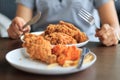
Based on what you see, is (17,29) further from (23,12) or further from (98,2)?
(98,2)

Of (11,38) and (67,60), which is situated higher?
(67,60)

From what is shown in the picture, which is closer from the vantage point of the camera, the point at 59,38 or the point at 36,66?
the point at 36,66

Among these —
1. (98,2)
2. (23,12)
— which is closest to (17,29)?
(23,12)

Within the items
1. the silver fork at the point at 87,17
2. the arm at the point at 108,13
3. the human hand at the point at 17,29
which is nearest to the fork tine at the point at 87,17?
the silver fork at the point at 87,17

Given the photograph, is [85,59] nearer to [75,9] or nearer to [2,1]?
[75,9]

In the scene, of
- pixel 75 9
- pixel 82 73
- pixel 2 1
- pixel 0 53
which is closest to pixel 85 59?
pixel 82 73

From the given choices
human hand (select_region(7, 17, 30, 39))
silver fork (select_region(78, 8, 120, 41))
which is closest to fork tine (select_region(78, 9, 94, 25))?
silver fork (select_region(78, 8, 120, 41))

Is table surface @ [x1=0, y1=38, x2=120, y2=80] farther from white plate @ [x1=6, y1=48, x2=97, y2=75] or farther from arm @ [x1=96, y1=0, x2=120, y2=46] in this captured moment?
arm @ [x1=96, y1=0, x2=120, y2=46]
